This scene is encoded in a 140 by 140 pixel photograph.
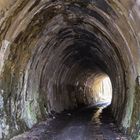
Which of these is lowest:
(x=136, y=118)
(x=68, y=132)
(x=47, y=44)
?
(x=68, y=132)

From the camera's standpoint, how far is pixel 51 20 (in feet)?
42.5

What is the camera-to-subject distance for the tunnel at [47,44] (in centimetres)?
1044

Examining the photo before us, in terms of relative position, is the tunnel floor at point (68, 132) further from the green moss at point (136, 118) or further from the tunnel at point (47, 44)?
the green moss at point (136, 118)

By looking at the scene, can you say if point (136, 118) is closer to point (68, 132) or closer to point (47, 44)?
point (68, 132)

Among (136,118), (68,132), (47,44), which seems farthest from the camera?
(47,44)

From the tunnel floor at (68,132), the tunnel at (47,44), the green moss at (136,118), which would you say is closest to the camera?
the tunnel at (47,44)

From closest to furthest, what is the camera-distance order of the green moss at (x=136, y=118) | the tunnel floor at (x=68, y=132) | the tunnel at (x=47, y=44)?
the tunnel at (x=47, y=44), the green moss at (x=136, y=118), the tunnel floor at (x=68, y=132)

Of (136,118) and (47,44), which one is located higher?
(47,44)

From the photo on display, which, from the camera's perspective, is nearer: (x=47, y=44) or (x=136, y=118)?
(x=136, y=118)

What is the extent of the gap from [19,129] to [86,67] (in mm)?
14060

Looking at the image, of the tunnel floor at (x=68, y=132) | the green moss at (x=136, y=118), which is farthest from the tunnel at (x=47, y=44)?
the tunnel floor at (x=68, y=132)

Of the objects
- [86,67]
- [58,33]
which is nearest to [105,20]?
[58,33]

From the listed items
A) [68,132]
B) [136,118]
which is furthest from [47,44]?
[136,118]

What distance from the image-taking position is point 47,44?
48.4 ft
